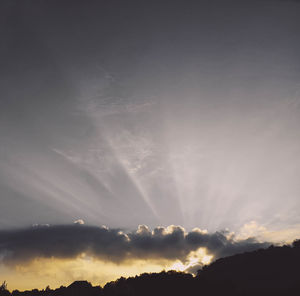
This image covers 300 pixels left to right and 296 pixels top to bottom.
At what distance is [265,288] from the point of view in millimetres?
94562

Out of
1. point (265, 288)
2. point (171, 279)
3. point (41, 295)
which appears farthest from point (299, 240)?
point (41, 295)

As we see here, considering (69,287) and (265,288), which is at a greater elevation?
(69,287)

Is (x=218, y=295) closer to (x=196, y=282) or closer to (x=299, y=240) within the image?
(x=196, y=282)

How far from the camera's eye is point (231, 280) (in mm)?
110875

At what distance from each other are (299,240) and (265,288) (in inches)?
1462

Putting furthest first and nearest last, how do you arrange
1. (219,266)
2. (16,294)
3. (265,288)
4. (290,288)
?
(16,294) → (219,266) → (265,288) → (290,288)

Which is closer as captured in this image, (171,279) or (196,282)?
(196,282)

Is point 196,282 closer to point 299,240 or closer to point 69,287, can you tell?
point 299,240

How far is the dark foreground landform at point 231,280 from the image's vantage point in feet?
314

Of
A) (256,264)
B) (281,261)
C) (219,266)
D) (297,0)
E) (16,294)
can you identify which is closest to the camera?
(297,0)

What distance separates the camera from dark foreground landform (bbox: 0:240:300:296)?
314 ft

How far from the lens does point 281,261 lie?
109438 millimetres

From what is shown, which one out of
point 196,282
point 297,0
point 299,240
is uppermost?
point 299,240

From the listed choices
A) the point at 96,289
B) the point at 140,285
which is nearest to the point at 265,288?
the point at 140,285
